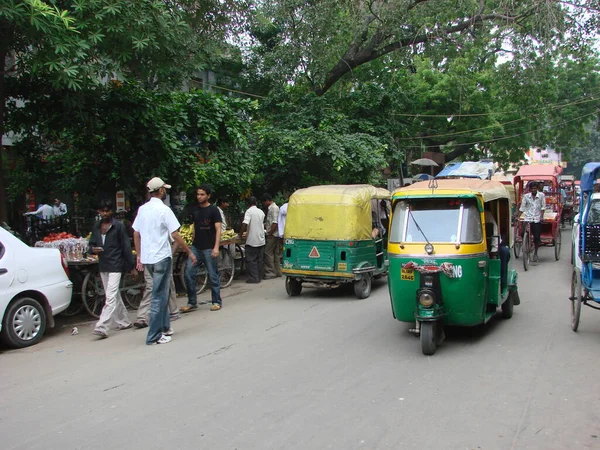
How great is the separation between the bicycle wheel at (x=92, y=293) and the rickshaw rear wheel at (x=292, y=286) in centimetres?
335

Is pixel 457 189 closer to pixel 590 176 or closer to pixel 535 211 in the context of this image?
pixel 590 176

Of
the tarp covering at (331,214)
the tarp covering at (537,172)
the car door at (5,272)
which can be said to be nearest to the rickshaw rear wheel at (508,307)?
the tarp covering at (331,214)

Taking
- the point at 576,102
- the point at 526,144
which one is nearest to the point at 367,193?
the point at 526,144

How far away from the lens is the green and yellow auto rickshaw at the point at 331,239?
1024 centimetres

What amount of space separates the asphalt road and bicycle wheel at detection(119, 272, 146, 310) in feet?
4.09


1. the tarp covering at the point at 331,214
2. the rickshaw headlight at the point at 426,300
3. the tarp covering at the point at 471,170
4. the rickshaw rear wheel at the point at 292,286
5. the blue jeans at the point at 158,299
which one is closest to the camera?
the rickshaw headlight at the point at 426,300

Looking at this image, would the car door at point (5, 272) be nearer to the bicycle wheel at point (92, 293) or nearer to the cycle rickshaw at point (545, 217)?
the bicycle wheel at point (92, 293)

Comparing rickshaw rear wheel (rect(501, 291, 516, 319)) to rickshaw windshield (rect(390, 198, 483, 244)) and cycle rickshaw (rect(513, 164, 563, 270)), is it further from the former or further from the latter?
cycle rickshaw (rect(513, 164, 563, 270))

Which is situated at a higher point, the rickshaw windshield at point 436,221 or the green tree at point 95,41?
the green tree at point 95,41

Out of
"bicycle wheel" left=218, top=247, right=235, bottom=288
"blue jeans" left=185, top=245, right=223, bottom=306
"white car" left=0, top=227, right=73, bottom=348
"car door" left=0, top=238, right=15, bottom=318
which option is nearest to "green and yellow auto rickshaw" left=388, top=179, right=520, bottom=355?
"blue jeans" left=185, top=245, right=223, bottom=306

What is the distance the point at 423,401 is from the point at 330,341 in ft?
7.77

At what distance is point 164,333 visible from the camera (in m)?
7.64

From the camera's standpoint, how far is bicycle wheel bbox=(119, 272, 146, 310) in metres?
9.72

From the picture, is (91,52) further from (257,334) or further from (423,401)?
(423,401)
